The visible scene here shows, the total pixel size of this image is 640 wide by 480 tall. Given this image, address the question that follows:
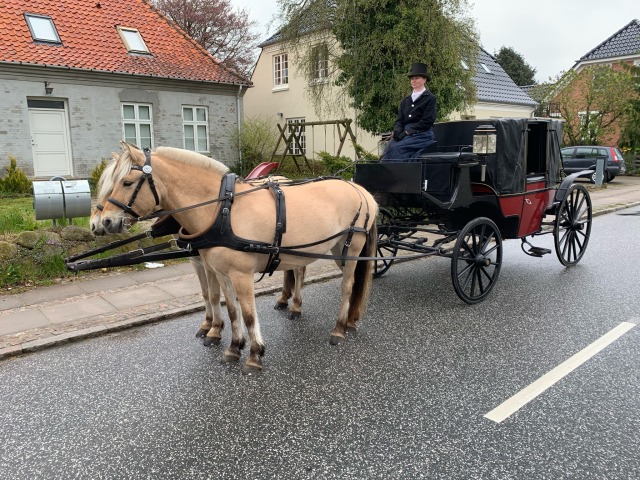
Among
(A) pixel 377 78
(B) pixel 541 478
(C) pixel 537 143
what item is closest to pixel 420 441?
(B) pixel 541 478

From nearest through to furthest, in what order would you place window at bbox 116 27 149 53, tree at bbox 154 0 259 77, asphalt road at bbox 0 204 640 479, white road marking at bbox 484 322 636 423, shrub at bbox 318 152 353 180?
asphalt road at bbox 0 204 640 479 < white road marking at bbox 484 322 636 423 < shrub at bbox 318 152 353 180 < window at bbox 116 27 149 53 < tree at bbox 154 0 259 77

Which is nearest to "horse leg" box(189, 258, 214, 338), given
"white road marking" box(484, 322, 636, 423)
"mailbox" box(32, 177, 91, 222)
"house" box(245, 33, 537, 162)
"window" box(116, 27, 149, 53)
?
"white road marking" box(484, 322, 636, 423)

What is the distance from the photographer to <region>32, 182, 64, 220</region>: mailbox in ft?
21.1

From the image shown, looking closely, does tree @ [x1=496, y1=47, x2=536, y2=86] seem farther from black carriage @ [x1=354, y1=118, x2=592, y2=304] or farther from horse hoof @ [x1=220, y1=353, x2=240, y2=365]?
horse hoof @ [x1=220, y1=353, x2=240, y2=365]

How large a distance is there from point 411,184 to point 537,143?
2640 mm

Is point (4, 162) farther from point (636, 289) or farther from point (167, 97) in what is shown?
point (636, 289)

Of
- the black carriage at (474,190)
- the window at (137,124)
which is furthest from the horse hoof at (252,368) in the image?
the window at (137,124)

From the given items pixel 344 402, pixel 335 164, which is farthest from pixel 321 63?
pixel 344 402

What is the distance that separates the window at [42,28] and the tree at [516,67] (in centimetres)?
4234

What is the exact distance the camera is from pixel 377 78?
41.5ft

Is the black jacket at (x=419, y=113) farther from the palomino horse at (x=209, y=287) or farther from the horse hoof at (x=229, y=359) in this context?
the horse hoof at (x=229, y=359)

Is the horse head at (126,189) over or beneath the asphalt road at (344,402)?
over

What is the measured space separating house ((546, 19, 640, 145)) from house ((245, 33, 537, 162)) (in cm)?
195

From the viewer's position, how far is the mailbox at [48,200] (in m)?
6.44
